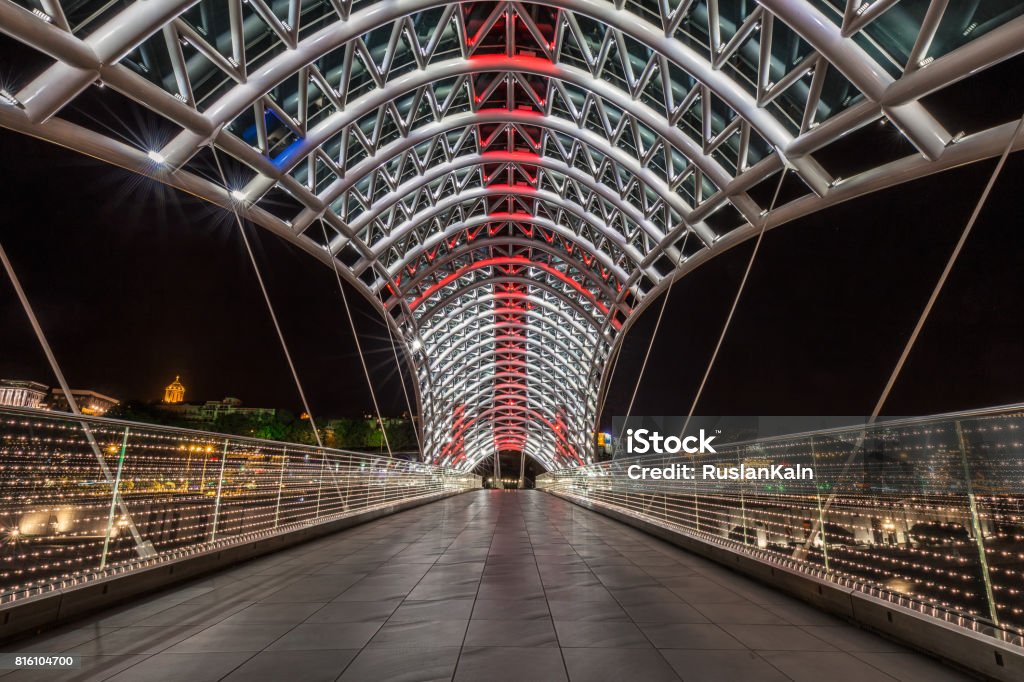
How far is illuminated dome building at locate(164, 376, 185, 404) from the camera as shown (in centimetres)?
11669

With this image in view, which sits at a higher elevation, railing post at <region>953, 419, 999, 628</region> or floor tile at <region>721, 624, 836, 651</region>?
railing post at <region>953, 419, 999, 628</region>

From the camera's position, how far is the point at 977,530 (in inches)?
142

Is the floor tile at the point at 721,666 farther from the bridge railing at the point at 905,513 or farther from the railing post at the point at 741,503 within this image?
the railing post at the point at 741,503

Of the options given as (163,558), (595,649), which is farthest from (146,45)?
(595,649)

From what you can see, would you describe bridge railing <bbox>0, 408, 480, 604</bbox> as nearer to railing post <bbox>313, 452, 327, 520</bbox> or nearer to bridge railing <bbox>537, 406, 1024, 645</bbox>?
railing post <bbox>313, 452, 327, 520</bbox>

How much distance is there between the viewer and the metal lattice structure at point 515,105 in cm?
1016

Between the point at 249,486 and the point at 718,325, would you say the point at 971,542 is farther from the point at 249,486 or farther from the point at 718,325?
the point at 718,325

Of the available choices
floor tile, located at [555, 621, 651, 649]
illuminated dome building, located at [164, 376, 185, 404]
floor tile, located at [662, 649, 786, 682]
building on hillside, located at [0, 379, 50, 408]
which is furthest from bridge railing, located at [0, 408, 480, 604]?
illuminated dome building, located at [164, 376, 185, 404]

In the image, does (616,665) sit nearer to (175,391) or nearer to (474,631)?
(474,631)

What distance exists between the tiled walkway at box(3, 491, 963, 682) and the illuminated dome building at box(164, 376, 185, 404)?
133571 mm

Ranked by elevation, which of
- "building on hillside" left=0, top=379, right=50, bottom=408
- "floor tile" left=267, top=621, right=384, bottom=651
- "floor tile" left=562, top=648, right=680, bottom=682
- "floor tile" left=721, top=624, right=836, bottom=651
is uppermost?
"building on hillside" left=0, top=379, right=50, bottom=408

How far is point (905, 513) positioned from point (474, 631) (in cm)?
386

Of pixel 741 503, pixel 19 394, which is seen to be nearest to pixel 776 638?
pixel 741 503

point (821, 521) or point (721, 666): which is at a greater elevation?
point (821, 521)
